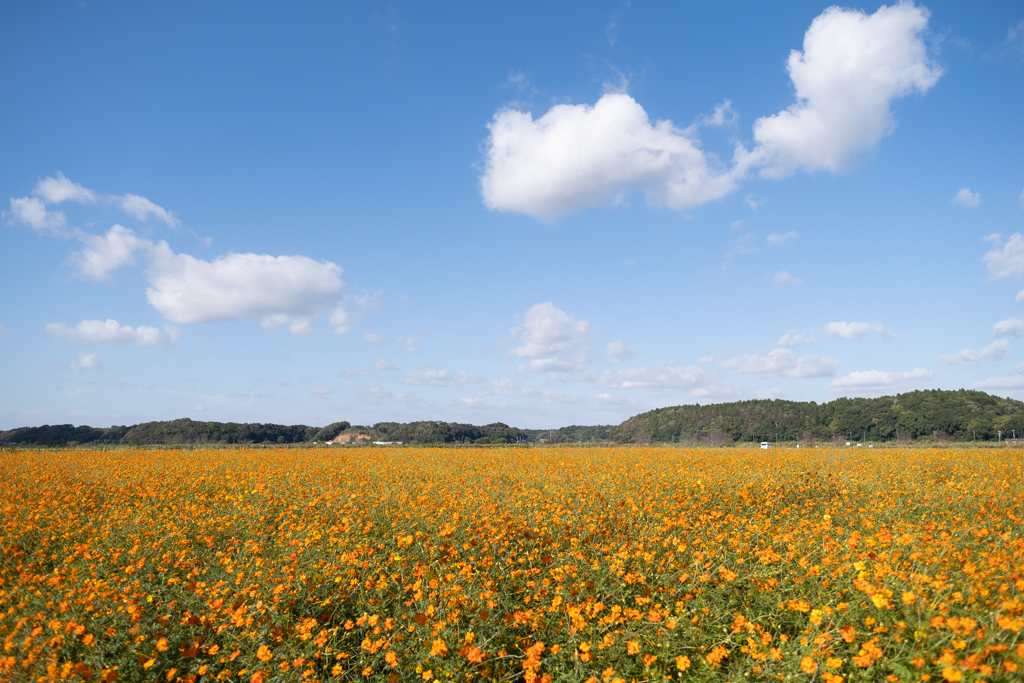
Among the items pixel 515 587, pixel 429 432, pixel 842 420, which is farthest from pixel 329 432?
pixel 842 420

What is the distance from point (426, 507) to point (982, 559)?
7.95m

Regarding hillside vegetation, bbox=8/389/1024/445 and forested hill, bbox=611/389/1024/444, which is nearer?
hillside vegetation, bbox=8/389/1024/445

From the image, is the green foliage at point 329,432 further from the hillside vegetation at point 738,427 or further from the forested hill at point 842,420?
the forested hill at point 842,420

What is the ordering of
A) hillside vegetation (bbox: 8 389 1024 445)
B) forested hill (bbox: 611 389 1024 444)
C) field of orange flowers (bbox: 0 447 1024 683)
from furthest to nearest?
forested hill (bbox: 611 389 1024 444), hillside vegetation (bbox: 8 389 1024 445), field of orange flowers (bbox: 0 447 1024 683)

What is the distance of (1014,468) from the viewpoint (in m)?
14.1

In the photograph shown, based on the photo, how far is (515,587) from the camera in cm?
646

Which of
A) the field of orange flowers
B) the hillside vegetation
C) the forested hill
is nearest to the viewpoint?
the field of orange flowers

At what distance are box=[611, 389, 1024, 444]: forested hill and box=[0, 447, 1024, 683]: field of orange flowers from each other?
78.3 m

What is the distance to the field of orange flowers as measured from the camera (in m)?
4.24

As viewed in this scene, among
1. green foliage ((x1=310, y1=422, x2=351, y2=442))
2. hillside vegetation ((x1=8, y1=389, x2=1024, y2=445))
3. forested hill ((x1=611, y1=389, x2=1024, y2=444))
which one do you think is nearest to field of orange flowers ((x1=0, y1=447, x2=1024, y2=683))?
hillside vegetation ((x1=8, y1=389, x2=1024, y2=445))

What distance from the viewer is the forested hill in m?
71.5

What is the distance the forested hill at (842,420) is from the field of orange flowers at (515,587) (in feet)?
257

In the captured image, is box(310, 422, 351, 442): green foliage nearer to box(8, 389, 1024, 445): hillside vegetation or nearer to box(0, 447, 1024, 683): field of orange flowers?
box(8, 389, 1024, 445): hillside vegetation

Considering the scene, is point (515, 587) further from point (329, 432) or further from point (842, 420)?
point (842, 420)
